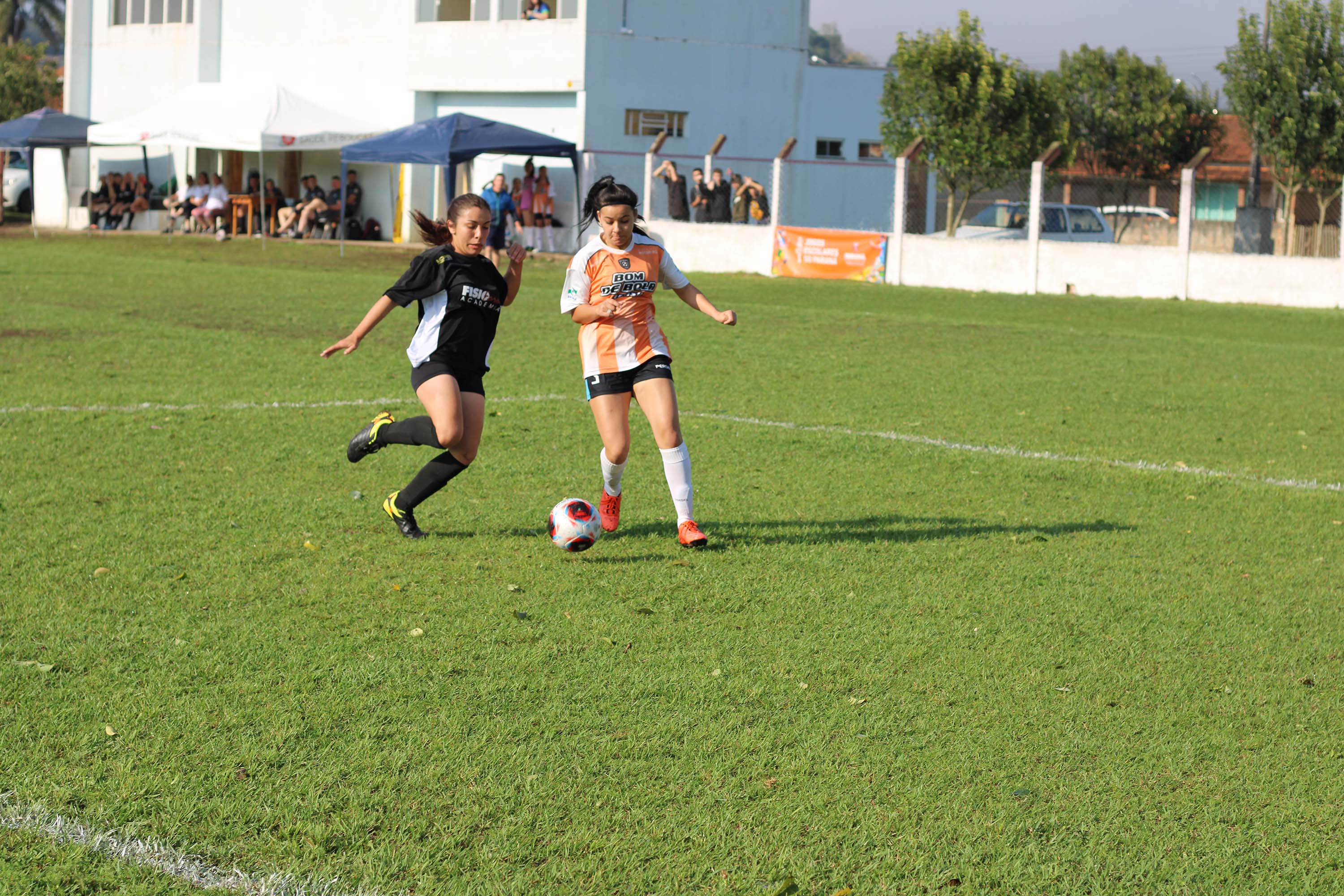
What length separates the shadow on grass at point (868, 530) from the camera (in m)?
6.96

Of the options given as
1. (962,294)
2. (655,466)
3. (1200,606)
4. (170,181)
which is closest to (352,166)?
(170,181)

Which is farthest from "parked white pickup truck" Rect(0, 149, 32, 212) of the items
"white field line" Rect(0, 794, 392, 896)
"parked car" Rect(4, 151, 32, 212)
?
"white field line" Rect(0, 794, 392, 896)

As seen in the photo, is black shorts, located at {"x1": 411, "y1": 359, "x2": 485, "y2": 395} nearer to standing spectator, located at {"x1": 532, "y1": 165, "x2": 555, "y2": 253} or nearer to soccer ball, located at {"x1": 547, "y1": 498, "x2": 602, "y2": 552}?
soccer ball, located at {"x1": 547, "y1": 498, "x2": 602, "y2": 552}

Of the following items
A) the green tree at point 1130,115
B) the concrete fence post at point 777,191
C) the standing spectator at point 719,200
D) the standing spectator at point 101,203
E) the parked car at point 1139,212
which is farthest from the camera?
the green tree at point 1130,115

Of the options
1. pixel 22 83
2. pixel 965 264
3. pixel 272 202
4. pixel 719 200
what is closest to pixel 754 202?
pixel 719 200

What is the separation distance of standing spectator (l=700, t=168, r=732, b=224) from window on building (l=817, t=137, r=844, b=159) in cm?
816

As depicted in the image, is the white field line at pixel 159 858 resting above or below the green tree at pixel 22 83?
below

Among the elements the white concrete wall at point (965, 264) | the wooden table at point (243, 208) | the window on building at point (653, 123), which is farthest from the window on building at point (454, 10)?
the white concrete wall at point (965, 264)

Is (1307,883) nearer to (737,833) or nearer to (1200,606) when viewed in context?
(737,833)

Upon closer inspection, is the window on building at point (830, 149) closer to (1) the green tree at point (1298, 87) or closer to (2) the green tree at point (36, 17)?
(1) the green tree at point (1298, 87)

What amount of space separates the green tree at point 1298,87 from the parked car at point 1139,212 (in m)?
3.05

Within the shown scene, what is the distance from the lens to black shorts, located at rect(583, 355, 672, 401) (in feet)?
22.2

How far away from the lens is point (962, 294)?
24031 millimetres

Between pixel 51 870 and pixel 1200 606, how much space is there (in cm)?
446
